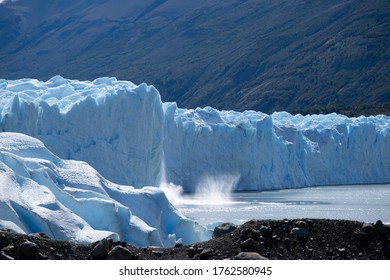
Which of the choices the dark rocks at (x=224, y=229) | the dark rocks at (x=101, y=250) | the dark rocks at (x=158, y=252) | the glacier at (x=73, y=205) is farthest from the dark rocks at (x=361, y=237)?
the glacier at (x=73, y=205)

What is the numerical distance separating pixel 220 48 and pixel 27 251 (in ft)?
402

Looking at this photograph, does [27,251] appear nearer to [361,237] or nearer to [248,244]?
[248,244]

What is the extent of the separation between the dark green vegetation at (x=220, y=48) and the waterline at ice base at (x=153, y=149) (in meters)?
31.1

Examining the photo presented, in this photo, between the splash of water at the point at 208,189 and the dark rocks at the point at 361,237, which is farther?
the splash of water at the point at 208,189

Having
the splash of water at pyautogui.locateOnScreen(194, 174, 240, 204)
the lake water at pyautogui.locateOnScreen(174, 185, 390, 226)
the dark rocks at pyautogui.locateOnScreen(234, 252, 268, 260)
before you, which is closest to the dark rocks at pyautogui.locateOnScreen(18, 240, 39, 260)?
the dark rocks at pyautogui.locateOnScreen(234, 252, 268, 260)

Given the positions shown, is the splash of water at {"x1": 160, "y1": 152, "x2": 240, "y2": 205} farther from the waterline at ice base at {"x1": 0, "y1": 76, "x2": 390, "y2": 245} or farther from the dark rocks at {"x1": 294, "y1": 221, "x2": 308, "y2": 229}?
the dark rocks at {"x1": 294, "y1": 221, "x2": 308, "y2": 229}

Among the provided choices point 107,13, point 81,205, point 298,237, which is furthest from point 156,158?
point 107,13

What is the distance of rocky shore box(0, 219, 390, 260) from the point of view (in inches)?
312

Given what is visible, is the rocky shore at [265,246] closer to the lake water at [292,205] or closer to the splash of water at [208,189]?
the lake water at [292,205]

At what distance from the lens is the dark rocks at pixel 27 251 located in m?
7.72

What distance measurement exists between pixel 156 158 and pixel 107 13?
127m

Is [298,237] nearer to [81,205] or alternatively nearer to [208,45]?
[81,205]

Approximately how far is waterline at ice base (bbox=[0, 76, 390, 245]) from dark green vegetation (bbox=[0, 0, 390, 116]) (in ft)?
102

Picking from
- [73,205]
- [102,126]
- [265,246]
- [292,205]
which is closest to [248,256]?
[265,246]
